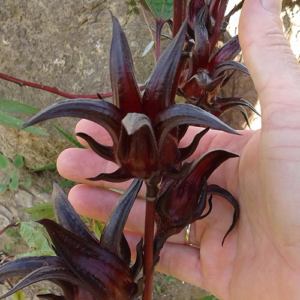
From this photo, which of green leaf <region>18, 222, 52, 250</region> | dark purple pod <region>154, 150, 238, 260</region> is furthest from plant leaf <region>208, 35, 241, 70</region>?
green leaf <region>18, 222, 52, 250</region>

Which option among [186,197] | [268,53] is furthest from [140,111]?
[268,53]

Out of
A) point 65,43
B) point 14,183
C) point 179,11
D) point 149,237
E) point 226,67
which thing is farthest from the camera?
point 14,183

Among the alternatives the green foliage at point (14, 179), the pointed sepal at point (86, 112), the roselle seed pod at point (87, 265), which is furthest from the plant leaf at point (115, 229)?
the green foliage at point (14, 179)

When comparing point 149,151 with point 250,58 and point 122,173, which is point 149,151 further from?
point 250,58

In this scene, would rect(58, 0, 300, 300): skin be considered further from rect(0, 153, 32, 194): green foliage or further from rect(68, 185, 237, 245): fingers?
rect(0, 153, 32, 194): green foliage

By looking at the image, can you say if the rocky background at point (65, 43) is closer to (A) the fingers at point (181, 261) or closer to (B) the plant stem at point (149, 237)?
(A) the fingers at point (181, 261)

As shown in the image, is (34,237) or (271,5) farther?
(34,237)

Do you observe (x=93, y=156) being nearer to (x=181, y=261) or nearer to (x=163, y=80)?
(x=181, y=261)
